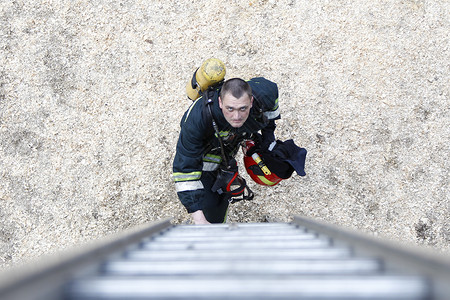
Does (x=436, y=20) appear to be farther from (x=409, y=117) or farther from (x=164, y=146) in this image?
(x=164, y=146)

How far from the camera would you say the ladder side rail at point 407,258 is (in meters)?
0.91

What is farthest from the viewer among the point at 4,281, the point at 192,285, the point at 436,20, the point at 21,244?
the point at 436,20

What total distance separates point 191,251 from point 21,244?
325 centimetres

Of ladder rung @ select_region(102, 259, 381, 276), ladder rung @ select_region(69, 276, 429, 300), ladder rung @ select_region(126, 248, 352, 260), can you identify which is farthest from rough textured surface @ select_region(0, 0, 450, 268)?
ladder rung @ select_region(69, 276, 429, 300)

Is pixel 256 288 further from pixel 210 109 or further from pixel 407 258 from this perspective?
pixel 210 109

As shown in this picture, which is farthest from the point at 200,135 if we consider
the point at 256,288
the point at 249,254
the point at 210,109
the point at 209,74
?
the point at 256,288

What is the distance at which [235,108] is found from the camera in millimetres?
2369

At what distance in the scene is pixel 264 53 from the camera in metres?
4.05

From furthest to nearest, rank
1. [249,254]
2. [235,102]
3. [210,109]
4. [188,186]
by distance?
[188,186], [210,109], [235,102], [249,254]

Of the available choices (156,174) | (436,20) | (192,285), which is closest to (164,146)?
(156,174)

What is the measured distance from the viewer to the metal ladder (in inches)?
38.6

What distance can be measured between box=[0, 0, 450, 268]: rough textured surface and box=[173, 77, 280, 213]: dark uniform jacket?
121 cm

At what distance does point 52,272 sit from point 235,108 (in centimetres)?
167

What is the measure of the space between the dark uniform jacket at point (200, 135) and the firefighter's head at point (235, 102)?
10 cm
